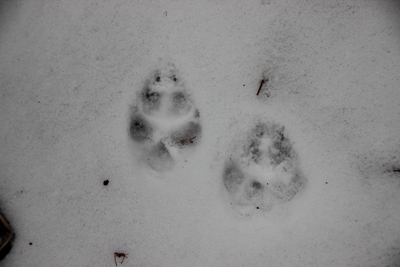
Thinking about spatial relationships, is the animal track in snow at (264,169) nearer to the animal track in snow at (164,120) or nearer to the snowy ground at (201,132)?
the snowy ground at (201,132)

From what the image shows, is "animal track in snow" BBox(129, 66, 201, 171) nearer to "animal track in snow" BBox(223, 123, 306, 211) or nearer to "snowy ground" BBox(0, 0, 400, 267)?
"snowy ground" BBox(0, 0, 400, 267)

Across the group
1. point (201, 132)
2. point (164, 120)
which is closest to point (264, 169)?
point (201, 132)

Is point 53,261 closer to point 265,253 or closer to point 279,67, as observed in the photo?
point 265,253

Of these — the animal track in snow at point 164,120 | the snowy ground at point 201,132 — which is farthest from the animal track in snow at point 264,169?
the animal track in snow at point 164,120

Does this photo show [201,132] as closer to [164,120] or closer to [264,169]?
[164,120]

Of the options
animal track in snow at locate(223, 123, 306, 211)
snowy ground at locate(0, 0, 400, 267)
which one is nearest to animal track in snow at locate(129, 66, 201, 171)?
snowy ground at locate(0, 0, 400, 267)

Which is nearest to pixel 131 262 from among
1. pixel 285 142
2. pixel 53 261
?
pixel 53 261
